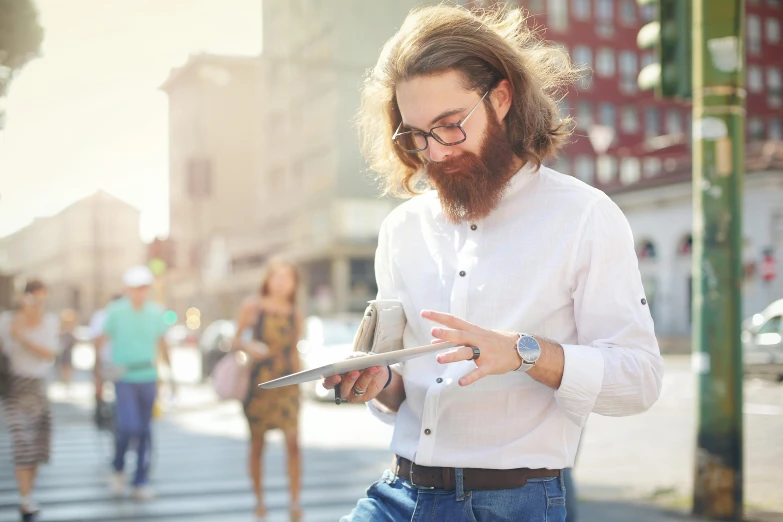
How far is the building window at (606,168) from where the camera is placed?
5691 cm

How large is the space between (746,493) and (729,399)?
149 centimetres

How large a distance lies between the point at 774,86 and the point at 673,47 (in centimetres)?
5733

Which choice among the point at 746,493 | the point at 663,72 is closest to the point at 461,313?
the point at 663,72

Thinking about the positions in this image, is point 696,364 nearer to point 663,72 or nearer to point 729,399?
point 729,399

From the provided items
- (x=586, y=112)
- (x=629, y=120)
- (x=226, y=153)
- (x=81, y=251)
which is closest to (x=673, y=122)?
(x=629, y=120)

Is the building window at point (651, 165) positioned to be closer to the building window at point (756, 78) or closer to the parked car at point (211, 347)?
the building window at point (756, 78)

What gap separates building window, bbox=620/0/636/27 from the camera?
58000mm

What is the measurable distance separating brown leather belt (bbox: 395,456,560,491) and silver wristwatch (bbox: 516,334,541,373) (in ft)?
0.97

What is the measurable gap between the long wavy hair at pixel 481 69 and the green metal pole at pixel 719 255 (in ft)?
12.9

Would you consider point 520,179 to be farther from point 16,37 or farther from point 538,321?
point 16,37

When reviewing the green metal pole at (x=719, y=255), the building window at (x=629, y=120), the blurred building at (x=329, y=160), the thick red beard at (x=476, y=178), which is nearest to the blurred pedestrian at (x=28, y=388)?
the green metal pole at (x=719, y=255)

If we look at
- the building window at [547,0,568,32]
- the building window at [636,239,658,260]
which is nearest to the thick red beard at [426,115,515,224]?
the building window at [636,239,658,260]

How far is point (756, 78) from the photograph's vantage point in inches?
2292

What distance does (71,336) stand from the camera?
2677cm
